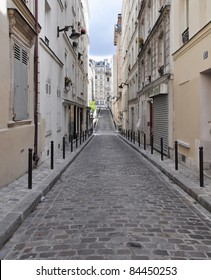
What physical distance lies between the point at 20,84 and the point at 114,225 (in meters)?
5.36

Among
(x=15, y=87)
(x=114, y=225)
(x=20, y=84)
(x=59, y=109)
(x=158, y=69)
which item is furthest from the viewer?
(x=59, y=109)

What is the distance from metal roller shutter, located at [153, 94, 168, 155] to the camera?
46.8ft

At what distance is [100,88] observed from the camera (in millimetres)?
115000

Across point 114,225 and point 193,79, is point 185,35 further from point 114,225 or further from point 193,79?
point 114,225

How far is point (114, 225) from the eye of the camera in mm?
5195

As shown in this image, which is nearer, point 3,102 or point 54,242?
point 54,242

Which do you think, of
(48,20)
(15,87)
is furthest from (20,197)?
(48,20)

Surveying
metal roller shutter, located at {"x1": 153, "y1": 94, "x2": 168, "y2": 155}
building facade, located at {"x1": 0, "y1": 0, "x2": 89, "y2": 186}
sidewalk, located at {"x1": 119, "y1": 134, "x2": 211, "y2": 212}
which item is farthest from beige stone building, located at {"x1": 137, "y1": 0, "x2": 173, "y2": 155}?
building facade, located at {"x1": 0, "y1": 0, "x2": 89, "y2": 186}

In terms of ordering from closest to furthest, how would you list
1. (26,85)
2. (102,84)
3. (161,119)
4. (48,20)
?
(26,85)
(48,20)
(161,119)
(102,84)

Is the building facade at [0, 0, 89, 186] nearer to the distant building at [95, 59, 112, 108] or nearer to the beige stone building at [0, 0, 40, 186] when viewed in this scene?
the beige stone building at [0, 0, 40, 186]

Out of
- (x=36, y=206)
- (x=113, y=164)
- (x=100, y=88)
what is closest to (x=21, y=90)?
(x=36, y=206)

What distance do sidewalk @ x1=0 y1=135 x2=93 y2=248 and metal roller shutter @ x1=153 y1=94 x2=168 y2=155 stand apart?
18.9 ft

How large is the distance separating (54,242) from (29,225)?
989mm
